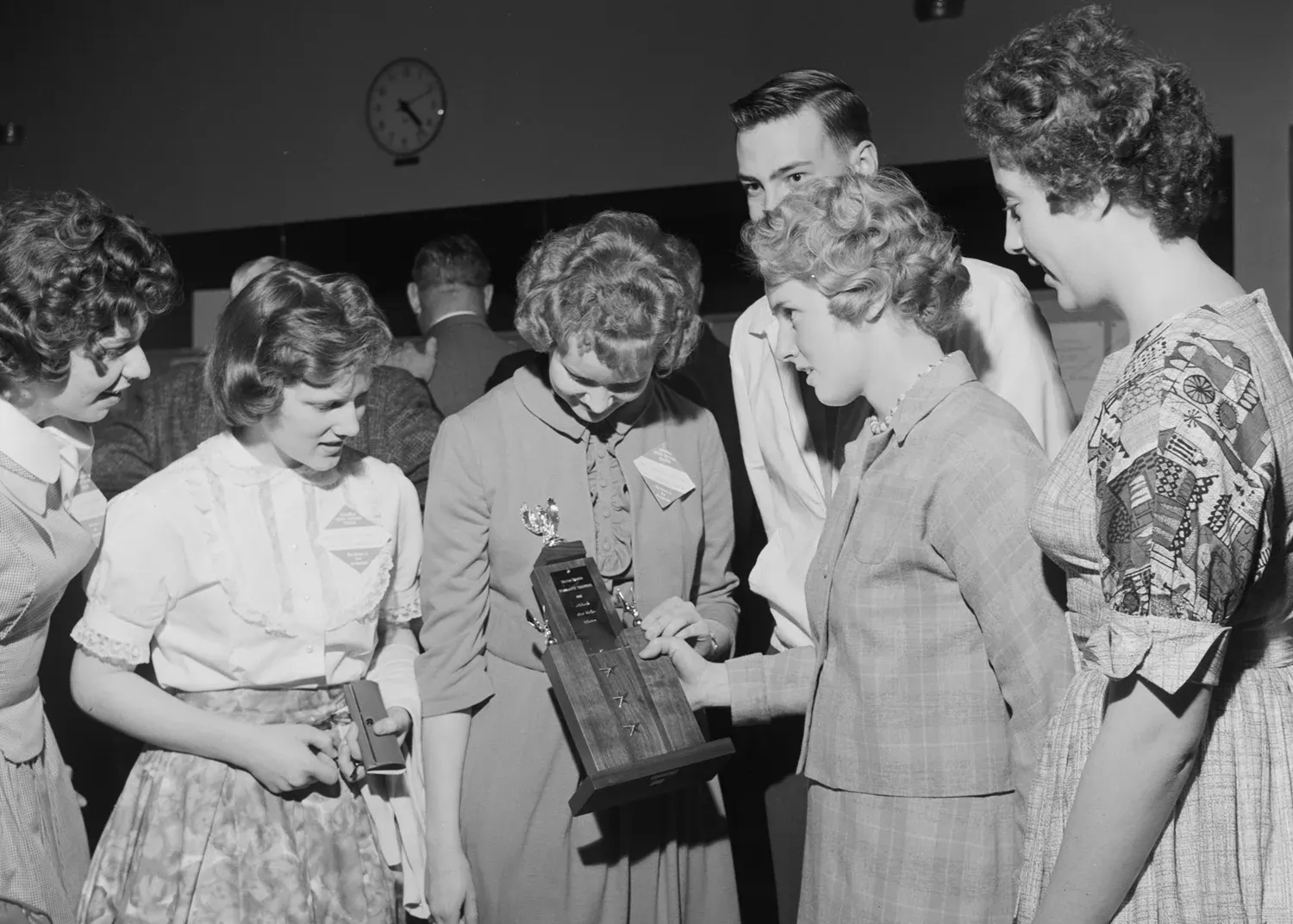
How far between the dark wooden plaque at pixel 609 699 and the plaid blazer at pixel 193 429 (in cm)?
131

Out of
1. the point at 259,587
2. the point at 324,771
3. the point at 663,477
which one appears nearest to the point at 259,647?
the point at 259,587

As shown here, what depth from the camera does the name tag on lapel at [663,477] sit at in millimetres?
2104

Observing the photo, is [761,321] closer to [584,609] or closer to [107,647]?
[584,609]

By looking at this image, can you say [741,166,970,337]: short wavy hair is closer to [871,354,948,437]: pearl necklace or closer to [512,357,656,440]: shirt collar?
[871,354,948,437]: pearl necklace

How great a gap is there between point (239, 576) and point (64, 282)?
524 mm

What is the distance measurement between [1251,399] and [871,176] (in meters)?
0.70

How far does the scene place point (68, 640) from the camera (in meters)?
2.75

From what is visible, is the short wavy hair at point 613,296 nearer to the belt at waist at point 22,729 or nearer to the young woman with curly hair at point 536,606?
the young woman with curly hair at point 536,606

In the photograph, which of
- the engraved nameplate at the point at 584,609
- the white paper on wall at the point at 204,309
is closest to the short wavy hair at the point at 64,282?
the engraved nameplate at the point at 584,609

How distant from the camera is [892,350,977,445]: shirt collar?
1682 mm

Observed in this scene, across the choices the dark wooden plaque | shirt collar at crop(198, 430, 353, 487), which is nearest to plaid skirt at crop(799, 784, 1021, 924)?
the dark wooden plaque

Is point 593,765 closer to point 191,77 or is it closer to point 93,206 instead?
point 93,206

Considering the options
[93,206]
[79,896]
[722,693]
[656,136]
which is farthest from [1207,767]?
[656,136]

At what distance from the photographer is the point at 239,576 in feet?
6.40
